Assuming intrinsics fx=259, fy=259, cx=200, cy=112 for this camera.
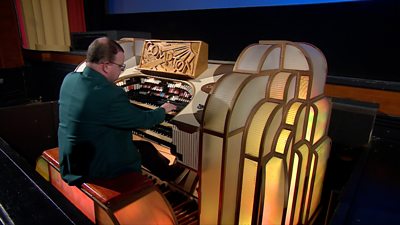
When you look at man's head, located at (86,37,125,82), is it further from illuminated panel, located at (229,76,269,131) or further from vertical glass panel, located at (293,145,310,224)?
vertical glass panel, located at (293,145,310,224)

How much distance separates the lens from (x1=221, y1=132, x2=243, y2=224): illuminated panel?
1496mm

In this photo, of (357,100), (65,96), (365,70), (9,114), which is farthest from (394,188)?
(9,114)

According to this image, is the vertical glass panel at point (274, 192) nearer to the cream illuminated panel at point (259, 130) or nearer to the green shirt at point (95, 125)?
the cream illuminated panel at point (259, 130)

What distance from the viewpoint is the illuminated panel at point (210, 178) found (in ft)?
4.95

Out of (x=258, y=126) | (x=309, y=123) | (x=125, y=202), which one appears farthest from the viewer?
(x=309, y=123)

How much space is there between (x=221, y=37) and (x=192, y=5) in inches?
22.4

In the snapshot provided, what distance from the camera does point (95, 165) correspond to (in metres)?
1.53

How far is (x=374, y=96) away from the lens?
187 cm

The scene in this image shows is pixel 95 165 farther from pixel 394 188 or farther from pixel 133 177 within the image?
pixel 394 188

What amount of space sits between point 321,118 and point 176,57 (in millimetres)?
1259

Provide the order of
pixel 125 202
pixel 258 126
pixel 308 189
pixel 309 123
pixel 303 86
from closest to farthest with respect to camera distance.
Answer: pixel 125 202, pixel 258 126, pixel 303 86, pixel 309 123, pixel 308 189

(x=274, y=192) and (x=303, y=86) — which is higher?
(x=303, y=86)

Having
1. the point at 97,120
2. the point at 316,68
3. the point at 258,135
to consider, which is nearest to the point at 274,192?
the point at 258,135

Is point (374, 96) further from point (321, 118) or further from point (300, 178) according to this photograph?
point (300, 178)
